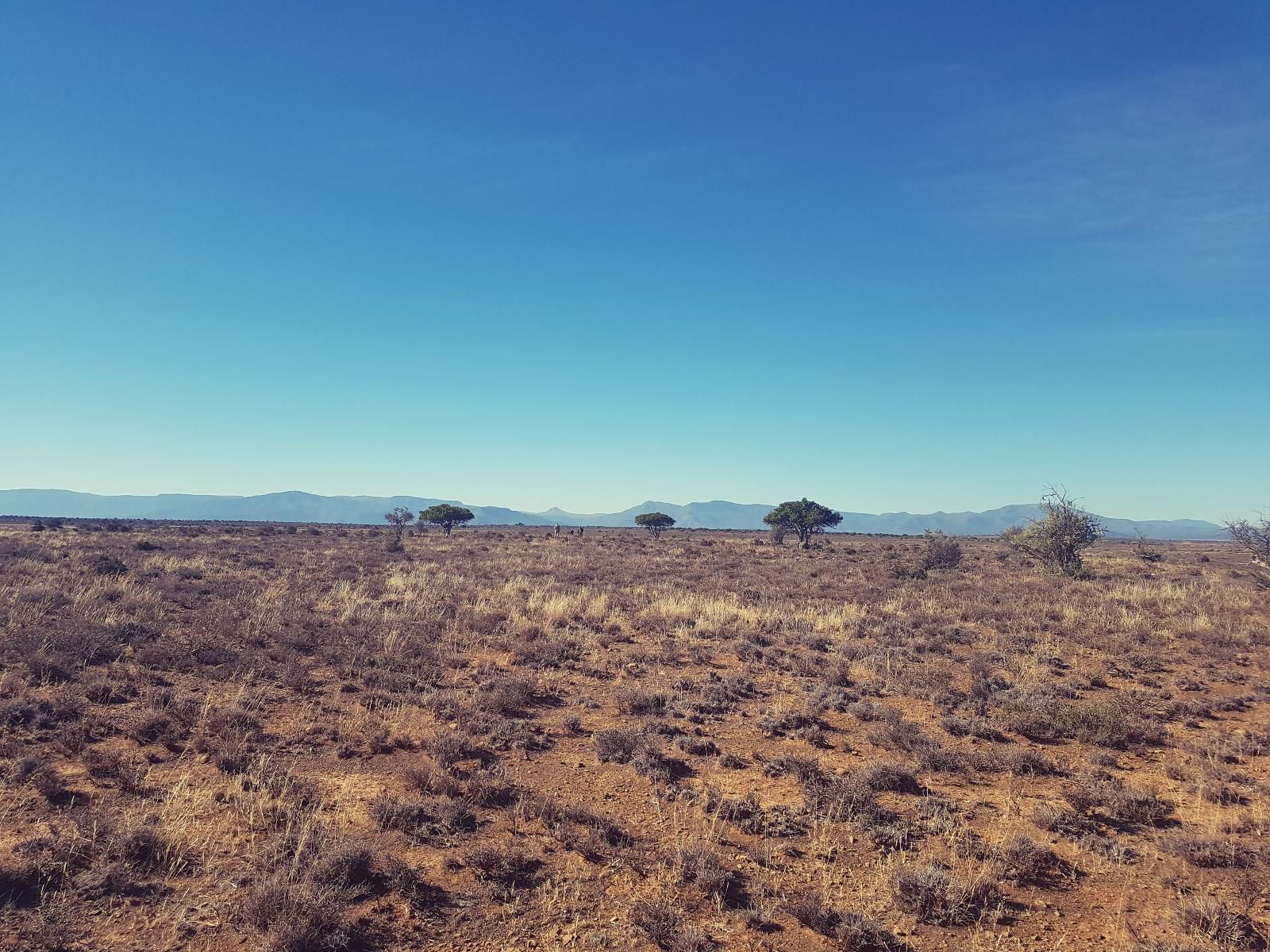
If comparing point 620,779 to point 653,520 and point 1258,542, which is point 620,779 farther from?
point 653,520

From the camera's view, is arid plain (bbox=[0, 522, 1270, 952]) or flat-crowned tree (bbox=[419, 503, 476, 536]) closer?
arid plain (bbox=[0, 522, 1270, 952])

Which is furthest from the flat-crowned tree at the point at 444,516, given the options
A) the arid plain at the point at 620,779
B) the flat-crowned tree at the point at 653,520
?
the arid plain at the point at 620,779

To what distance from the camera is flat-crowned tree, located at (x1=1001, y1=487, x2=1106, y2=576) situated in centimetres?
3059

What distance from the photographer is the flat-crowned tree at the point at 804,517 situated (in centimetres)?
5912

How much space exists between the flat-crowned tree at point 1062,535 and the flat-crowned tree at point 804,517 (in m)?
25.5

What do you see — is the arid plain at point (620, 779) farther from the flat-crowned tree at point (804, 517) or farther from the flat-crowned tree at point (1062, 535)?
the flat-crowned tree at point (804, 517)

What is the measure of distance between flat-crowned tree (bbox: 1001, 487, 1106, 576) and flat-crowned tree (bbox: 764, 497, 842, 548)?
25.5 meters

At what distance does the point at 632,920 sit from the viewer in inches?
220

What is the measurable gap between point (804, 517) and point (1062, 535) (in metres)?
28.8

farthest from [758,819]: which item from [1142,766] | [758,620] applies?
[758,620]

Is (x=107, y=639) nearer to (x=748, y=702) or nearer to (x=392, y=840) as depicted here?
(x=392, y=840)

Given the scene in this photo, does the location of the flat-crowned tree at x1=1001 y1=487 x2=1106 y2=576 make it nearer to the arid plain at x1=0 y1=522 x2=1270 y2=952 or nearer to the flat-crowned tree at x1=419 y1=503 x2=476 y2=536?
the arid plain at x1=0 y1=522 x2=1270 y2=952

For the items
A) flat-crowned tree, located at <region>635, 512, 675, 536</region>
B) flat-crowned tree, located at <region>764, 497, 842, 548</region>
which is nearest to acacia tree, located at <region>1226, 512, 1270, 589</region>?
flat-crowned tree, located at <region>764, 497, 842, 548</region>

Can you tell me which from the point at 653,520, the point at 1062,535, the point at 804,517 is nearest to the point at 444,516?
the point at 653,520
